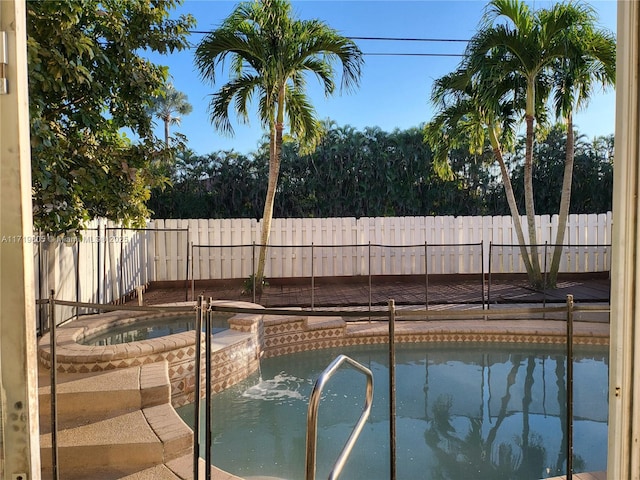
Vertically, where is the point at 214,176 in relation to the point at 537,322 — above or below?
above

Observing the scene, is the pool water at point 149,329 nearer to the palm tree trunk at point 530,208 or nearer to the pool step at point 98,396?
the pool step at point 98,396

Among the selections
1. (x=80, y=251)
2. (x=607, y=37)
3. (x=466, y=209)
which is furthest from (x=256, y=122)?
(x=466, y=209)

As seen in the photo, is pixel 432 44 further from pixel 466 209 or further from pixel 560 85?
pixel 466 209

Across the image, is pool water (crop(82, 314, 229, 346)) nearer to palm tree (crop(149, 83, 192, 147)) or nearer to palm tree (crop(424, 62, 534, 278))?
palm tree (crop(424, 62, 534, 278))

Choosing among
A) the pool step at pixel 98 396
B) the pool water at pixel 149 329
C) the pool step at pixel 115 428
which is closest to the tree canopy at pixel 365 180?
the pool water at pixel 149 329

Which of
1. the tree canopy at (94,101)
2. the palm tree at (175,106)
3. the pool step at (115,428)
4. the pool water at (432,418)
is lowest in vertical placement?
the pool water at (432,418)

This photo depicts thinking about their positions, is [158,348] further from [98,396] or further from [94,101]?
[94,101]

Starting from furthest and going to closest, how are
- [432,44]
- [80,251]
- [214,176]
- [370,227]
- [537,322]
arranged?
[214,176] → [370,227] → [432,44] → [537,322] → [80,251]

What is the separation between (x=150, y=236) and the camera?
10.6 metres

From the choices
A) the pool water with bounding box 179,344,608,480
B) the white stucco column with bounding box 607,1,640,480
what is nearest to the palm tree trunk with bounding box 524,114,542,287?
the pool water with bounding box 179,344,608,480

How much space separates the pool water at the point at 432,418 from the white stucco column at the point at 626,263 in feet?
8.02

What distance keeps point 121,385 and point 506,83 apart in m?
8.91

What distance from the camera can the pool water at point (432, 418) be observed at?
10.8 ft

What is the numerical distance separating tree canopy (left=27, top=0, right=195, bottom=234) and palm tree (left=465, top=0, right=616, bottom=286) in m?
5.95
